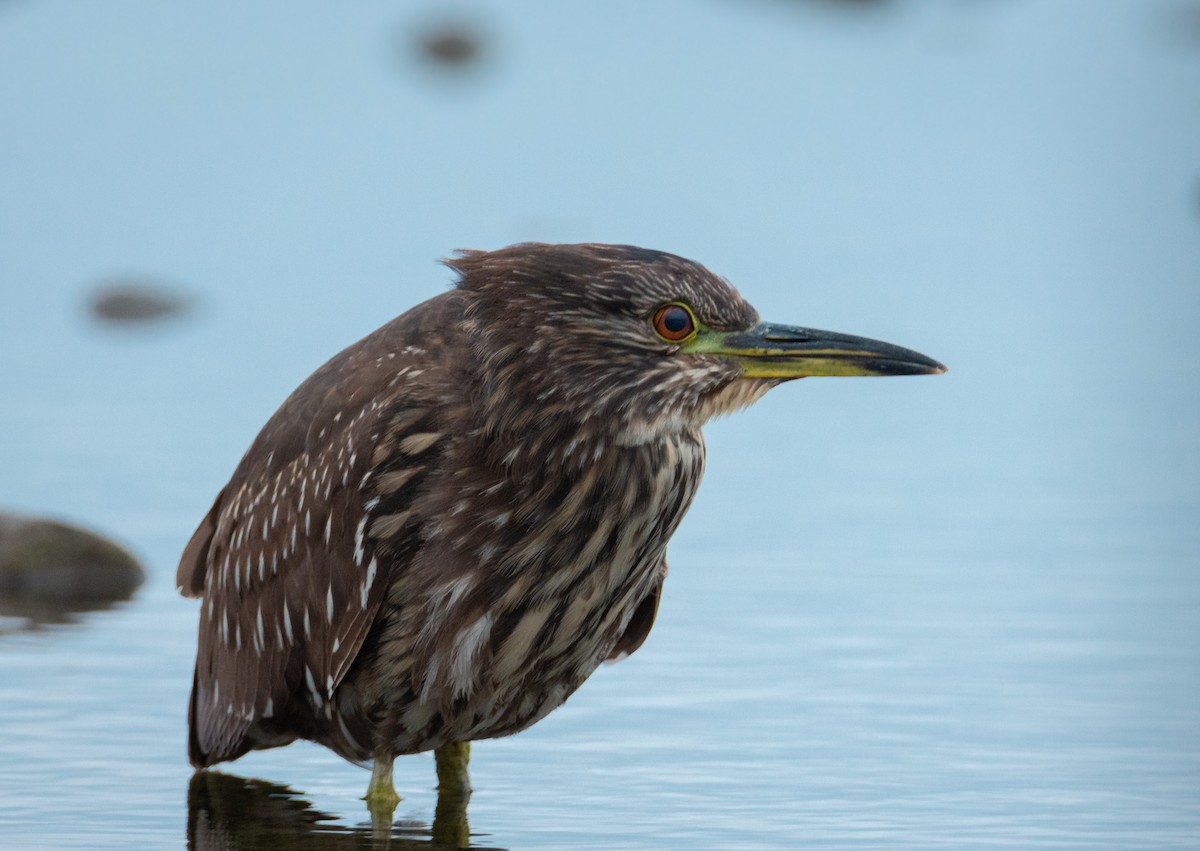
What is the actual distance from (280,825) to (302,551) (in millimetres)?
1252

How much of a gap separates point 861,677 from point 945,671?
482 millimetres

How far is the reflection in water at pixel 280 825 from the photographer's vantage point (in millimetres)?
9352

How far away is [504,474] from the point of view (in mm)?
8461

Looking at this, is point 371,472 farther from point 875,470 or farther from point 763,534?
point 875,470

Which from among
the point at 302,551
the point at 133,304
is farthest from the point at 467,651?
the point at 133,304

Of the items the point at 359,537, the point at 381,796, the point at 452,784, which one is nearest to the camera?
the point at 359,537

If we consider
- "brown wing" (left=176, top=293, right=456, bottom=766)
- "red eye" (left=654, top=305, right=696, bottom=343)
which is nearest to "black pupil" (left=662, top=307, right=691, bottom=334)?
"red eye" (left=654, top=305, right=696, bottom=343)

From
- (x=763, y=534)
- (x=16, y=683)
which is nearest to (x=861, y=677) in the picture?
(x=763, y=534)

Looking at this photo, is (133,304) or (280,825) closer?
(280,825)

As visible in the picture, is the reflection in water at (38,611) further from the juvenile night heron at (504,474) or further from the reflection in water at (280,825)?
the juvenile night heron at (504,474)

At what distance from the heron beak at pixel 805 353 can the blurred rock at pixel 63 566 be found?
540 cm

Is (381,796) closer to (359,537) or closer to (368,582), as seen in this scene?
(368,582)

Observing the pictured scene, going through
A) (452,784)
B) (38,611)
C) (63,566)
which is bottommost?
(452,784)

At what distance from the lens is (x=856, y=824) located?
937 centimetres
